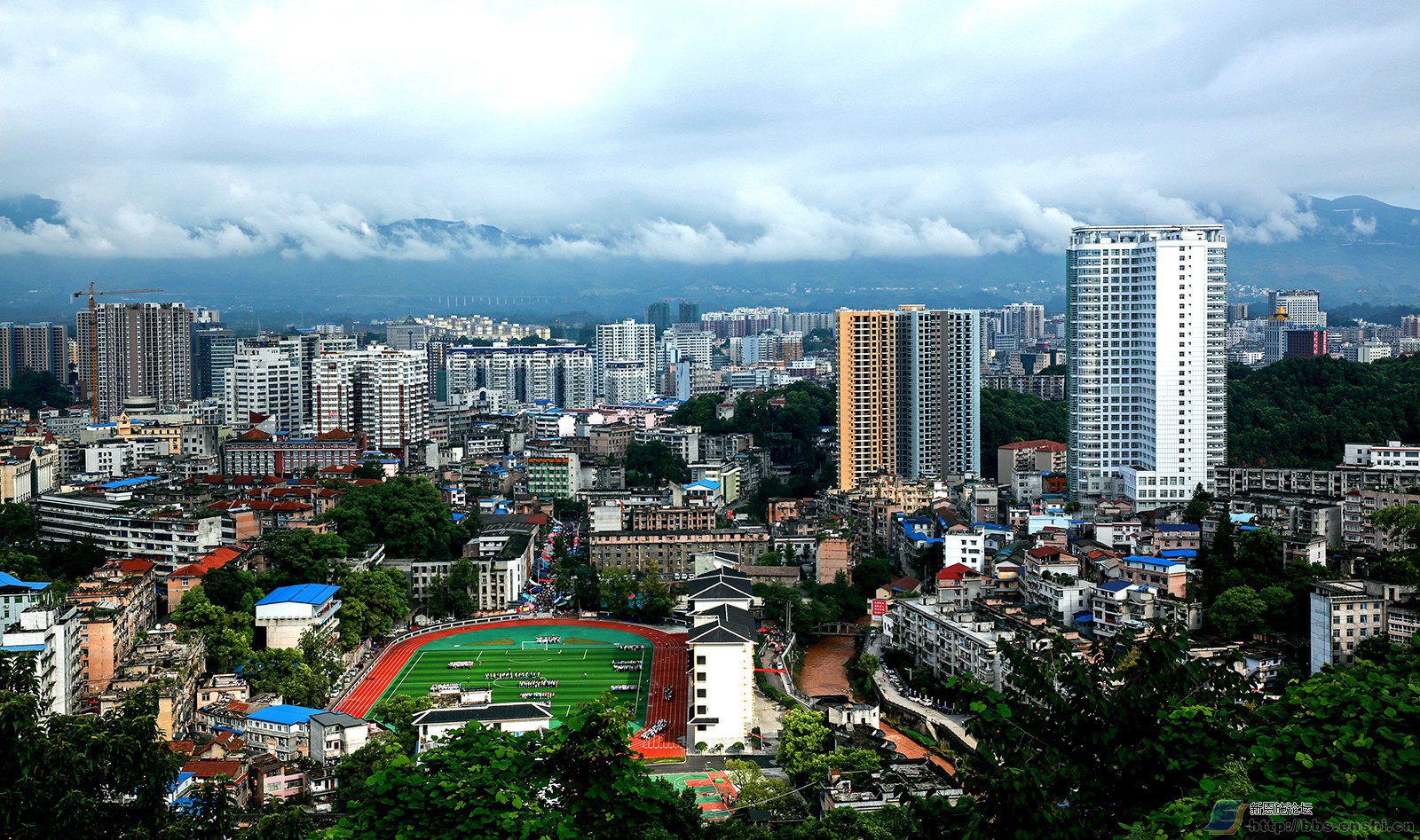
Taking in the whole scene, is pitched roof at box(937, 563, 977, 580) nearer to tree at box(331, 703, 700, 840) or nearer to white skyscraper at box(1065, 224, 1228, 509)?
white skyscraper at box(1065, 224, 1228, 509)

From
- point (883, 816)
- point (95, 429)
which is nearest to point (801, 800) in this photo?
point (883, 816)

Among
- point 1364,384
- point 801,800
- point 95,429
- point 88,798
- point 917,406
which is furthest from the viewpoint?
point 95,429

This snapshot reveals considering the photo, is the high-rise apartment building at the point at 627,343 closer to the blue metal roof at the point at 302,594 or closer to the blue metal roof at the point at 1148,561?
the blue metal roof at the point at 302,594

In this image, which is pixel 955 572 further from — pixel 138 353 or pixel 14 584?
pixel 138 353

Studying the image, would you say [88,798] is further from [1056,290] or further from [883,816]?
[1056,290]

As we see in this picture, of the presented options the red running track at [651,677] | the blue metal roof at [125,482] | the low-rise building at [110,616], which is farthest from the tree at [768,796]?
the blue metal roof at [125,482]

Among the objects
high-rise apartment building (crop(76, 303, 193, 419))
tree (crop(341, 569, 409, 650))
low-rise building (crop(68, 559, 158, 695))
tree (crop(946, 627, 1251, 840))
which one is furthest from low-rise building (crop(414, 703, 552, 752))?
high-rise apartment building (crop(76, 303, 193, 419))

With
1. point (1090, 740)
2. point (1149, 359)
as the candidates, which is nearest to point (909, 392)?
point (1149, 359)
